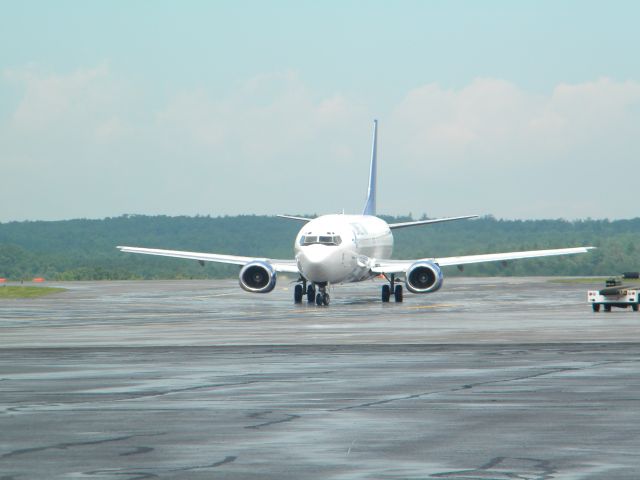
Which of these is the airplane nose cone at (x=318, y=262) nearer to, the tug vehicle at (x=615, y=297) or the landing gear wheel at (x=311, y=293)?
the landing gear wheel at (x=311, y=293)

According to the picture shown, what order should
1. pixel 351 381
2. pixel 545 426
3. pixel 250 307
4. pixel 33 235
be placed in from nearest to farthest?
→ pixel 545 426 < pixel 351 381 < pixel 250 307 < pixel 33 235

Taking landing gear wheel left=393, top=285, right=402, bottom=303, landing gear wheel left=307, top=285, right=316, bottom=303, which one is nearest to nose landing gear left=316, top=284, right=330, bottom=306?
landing gear wheel left=307, top=285, right=316, bottom=303

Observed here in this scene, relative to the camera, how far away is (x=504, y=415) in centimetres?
1588

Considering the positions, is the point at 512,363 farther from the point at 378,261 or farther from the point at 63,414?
the point at 378,261

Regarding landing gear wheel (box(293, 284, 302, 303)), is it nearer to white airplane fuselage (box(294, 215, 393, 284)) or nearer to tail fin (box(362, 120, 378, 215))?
white airplane fuselage (box(294, 215, 393, 284))

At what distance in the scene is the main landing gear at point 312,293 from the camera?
52125mm

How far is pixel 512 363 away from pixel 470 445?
35.0ft

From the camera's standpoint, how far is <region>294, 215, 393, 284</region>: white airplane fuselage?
169 feet

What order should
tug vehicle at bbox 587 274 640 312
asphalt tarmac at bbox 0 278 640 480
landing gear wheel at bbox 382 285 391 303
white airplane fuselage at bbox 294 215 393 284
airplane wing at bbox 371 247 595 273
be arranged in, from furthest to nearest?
1. airplane wing at bbox 371 247 595 273
2. landing gear wheel at bbox 382 285 391 303
3. white airplane fuselage at bbox 294 215 393 284
4. tug vehicle at bbox 587 274 640 312
5. asphalt tarmac at bbox 0 278 640 480

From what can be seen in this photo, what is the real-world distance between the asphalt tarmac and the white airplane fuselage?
1281 cm

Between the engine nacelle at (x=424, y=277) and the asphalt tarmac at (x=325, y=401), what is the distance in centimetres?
1493

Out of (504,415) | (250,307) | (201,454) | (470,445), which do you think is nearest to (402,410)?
(504,415)

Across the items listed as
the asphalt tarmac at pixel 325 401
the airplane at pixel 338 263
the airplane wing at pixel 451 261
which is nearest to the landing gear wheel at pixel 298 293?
the airplane at pixel 338 263

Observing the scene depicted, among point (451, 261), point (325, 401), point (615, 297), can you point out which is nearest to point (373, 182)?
point (451, 261)
